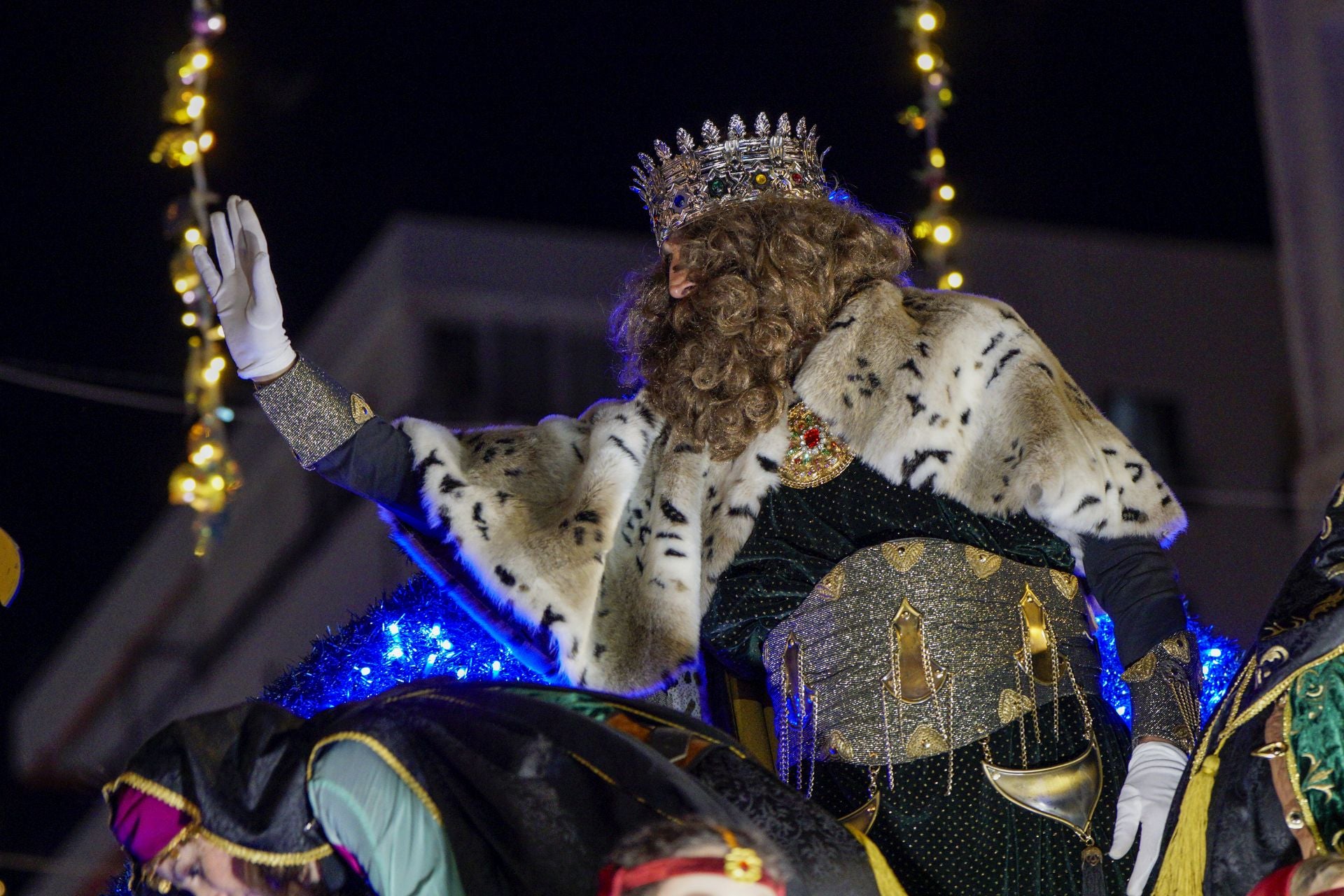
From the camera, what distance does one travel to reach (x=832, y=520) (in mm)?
2881

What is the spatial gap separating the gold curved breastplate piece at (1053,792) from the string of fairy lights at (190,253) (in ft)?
7.48

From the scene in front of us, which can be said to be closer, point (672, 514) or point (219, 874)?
point (219, 874)

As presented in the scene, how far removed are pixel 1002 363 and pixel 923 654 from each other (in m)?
0.47

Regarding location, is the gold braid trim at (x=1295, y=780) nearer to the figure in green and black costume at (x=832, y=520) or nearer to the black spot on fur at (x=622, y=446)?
the figure in green and black costume at (x=832, y=520)

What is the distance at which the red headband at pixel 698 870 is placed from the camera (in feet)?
6.35

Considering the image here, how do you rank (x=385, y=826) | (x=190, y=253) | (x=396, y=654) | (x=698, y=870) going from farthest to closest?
(x=190, y=253)
(x=396, y=654)
(x=385, y=826)
(x=698, y=870)

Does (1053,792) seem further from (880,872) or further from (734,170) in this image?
(734,170)

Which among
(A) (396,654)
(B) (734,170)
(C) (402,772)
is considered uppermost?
(B) (734,170)

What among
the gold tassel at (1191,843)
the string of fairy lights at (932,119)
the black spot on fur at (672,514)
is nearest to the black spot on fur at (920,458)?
the black spot on fur at (672,514)

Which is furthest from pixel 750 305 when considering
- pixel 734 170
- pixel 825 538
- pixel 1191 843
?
pixel 1191 843

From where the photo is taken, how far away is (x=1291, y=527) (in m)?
12.9

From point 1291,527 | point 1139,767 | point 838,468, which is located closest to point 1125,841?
point 1139,767

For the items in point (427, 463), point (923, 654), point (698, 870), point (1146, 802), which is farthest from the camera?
point (427, 463)

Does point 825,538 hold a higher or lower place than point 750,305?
lower
